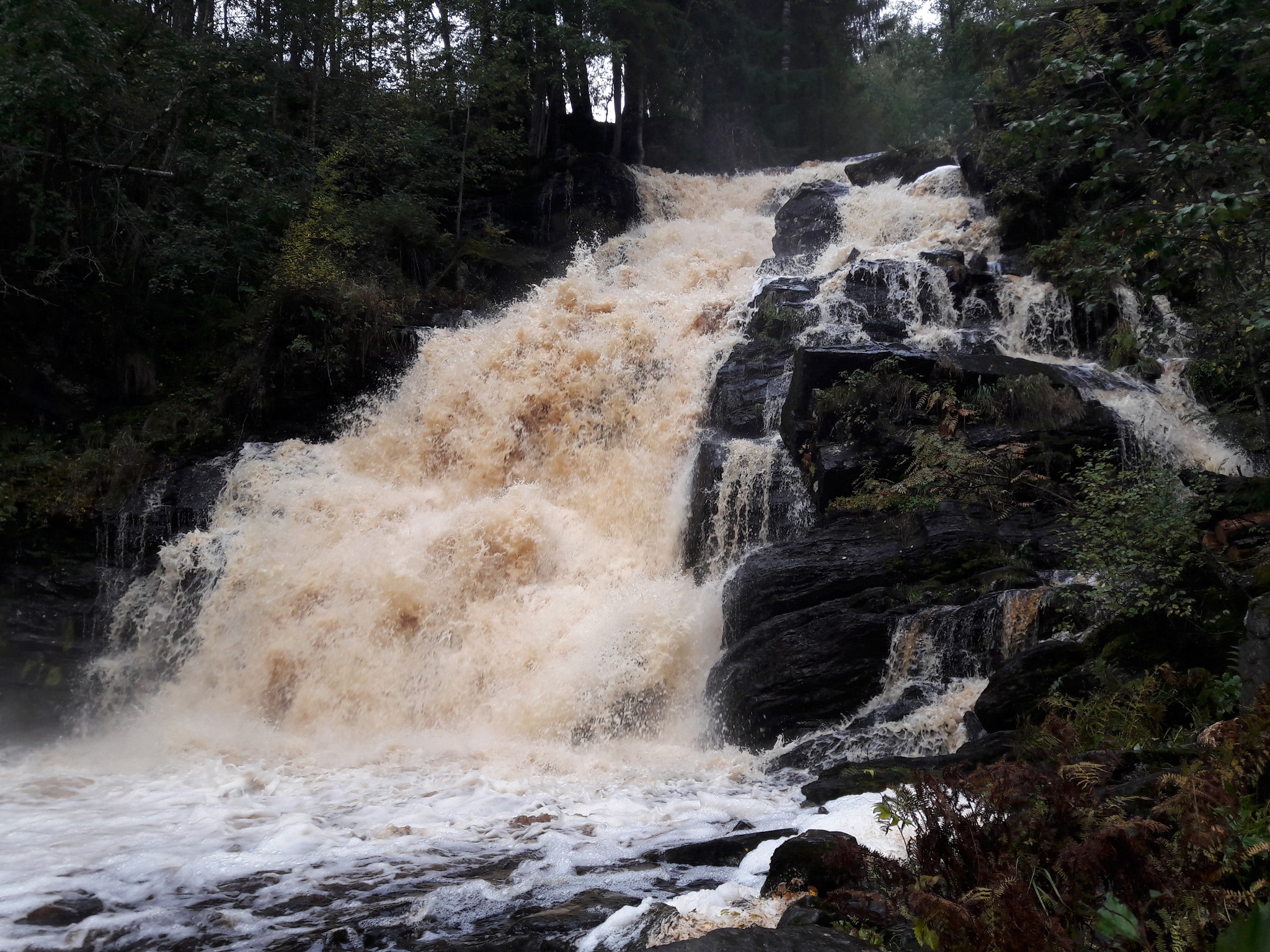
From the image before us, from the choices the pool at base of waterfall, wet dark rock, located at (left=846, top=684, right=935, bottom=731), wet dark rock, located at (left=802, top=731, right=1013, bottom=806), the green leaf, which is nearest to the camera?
the green leaf

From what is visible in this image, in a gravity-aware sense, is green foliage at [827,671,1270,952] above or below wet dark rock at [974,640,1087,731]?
above

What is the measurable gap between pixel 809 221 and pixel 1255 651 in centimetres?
1652

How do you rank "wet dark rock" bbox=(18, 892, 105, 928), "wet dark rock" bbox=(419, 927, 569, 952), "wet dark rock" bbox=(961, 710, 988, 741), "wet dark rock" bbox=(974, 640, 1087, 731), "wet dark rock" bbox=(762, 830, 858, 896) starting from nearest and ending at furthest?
"wet dark rock" bbox=(762, 830, 858, 896) → "wet dark rock" bbox=(419, 927, 569, 952) → "wet dark rock" bbox=(18, 892, 105, 928) → "wet dark rock" bbox=(974, 640, 1087, 731) → "wet dark rock" bbox=(961, 710, 988, 741)

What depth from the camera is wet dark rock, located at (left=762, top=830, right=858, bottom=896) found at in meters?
4.05

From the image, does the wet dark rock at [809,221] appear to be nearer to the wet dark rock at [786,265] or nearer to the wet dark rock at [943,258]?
the wet dark rock at [786,265]

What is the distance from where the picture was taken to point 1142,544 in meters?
6.34

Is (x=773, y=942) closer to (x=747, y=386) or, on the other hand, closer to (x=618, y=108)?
(x=747, y=386)

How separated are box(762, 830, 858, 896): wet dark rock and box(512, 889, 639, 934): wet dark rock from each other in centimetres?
90

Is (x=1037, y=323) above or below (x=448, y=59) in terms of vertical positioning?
below

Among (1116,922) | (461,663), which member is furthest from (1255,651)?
(461,663)

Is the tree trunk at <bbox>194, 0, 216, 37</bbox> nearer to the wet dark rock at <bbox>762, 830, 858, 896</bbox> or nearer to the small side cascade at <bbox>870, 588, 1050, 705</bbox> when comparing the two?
the small side cascade at <bbox>870, 588, 1050, 705</bbox>

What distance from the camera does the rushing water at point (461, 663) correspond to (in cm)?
552

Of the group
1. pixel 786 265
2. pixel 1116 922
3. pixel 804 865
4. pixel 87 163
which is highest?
pixel 87 163

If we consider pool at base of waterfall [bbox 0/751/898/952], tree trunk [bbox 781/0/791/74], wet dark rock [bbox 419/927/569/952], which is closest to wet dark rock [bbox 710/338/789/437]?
pool at base of waterfall [bbox 0/751/898/952]
